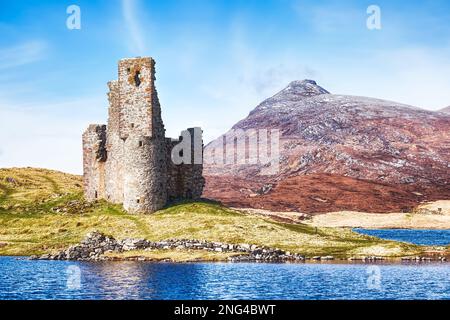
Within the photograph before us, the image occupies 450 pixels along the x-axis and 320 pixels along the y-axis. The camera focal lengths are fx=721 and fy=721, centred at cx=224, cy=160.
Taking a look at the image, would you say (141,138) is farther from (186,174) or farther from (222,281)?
(222,281)

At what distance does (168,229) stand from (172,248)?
5070mm

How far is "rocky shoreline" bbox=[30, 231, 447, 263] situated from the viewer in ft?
216

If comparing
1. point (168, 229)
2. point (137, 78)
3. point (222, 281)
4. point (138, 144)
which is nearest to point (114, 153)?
point (138, 144)

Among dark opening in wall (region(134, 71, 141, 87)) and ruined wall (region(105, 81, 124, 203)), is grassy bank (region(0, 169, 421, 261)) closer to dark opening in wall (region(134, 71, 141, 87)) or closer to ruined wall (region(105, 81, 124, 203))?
ruined wall (region(105, 81, 124, 203))

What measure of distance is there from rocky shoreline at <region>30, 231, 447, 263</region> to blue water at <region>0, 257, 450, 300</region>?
5.17 meters

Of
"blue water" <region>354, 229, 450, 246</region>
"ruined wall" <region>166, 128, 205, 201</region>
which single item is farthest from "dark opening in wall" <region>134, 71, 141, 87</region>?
"blue water" <region>354, 229, 450, 246</region>

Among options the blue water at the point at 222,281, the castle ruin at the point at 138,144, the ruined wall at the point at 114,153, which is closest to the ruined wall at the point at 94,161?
the ruined wall at the point at 114,153

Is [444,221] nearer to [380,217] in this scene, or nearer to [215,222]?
[380,217]

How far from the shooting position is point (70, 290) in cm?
4659

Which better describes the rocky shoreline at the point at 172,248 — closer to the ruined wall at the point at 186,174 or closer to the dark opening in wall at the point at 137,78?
the ruined wall at the point at 186,174

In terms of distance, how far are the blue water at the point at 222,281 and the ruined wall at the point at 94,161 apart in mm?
29557

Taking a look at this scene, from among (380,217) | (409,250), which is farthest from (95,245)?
(380,217)

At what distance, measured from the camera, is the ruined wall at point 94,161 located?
92500 mm
